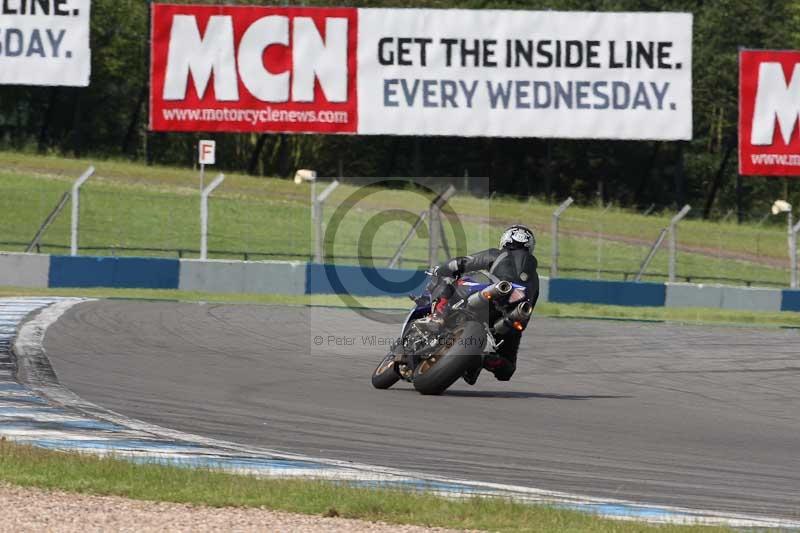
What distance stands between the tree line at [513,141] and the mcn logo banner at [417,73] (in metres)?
19.8

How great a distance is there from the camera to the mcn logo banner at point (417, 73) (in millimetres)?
30297

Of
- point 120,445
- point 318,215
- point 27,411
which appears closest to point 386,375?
point 27,411

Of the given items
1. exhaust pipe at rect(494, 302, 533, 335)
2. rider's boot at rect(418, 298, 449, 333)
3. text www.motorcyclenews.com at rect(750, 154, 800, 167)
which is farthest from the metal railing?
exhaust pipe at rect(494, 302, 533, 335)

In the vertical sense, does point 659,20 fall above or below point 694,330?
above

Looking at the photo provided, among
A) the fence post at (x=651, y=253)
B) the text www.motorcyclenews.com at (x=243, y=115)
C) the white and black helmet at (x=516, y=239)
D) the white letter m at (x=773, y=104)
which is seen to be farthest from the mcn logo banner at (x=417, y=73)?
the white and black helmet at (x=516, y=239)

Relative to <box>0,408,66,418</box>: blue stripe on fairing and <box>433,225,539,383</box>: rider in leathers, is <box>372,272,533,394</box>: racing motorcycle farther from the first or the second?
<box>0,408,66,418</box>: blue stripe on fairing

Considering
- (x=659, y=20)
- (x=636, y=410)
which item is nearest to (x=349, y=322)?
(x=636, y=410)

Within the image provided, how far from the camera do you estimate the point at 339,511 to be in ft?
23.5

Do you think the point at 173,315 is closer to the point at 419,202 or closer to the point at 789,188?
the point at 419,202

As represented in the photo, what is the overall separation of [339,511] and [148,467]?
4.48ft

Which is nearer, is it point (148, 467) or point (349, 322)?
point (148, 467)

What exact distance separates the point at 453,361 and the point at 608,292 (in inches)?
602

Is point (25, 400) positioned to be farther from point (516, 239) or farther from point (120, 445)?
point (516, 239)

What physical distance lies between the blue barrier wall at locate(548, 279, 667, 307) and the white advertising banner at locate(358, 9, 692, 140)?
510 centimetres
